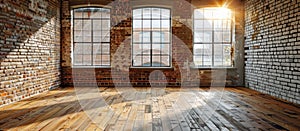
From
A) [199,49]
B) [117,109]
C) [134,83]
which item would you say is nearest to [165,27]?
[199,49]

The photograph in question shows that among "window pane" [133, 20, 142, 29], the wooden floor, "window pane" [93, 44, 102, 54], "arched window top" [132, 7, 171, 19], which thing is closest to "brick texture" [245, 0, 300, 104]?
the wooden floor

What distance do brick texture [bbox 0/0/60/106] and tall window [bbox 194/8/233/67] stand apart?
4274 mm

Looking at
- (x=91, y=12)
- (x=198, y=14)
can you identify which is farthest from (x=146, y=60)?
(x=91, y=12)

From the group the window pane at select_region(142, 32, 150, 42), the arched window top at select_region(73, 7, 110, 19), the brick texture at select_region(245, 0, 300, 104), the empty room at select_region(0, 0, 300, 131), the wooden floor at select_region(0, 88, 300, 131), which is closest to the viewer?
the wooden floor at select_region(0, 88, 300, 131)

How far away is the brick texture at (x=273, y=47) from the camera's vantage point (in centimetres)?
534

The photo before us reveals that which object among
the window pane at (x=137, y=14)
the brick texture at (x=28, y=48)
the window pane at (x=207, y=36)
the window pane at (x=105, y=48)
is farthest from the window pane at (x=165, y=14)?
the brick texture at (x=28, y=48)

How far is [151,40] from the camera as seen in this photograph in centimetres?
834

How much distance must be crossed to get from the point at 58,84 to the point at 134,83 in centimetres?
227

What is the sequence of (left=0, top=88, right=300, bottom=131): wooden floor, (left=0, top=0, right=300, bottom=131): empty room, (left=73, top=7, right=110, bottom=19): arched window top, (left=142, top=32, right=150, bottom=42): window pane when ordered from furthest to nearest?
(left=142, top=32, right=150, bottom=42): window pane < (left=73, top=7, right=110, bottom=19): arched window top < (left=0, top=0, right=300, bottom=131): empty room < (left=0, top=88, right=300, bottom=131): wooden floor

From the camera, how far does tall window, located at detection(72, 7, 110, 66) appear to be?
8195mm

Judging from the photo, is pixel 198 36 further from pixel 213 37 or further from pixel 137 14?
pixel 137 14

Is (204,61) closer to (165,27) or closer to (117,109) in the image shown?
(165,27)

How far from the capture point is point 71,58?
808 centimetres

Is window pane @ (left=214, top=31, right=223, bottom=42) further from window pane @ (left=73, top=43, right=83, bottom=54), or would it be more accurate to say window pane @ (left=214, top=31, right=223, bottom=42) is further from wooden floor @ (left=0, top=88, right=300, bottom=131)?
window pane @ (left=73, top=43, right=83, bottom=54)
